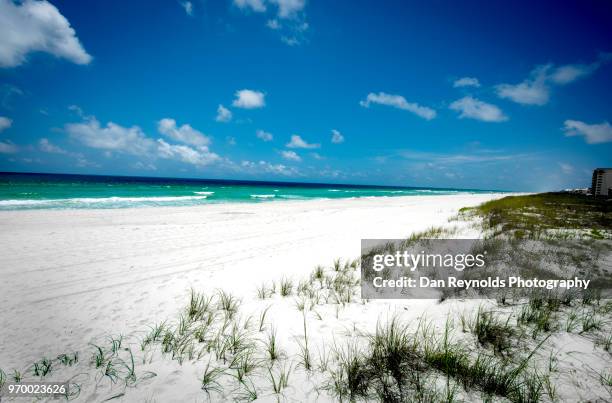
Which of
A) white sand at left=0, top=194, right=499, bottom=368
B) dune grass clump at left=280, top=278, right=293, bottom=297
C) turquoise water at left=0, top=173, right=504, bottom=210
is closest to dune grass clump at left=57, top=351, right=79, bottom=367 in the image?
white sand at left=0, top=194, right=499, bottom=368

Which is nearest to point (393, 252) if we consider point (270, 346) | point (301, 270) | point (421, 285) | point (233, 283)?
point (421, 285)

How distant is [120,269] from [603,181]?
116 feet

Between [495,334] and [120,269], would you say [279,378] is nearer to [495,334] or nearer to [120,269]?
[495,334]

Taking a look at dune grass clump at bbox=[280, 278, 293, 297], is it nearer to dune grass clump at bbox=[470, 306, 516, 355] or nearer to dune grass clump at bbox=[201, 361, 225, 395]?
dune grass clump at bbox=[201, 361, 225, 395]

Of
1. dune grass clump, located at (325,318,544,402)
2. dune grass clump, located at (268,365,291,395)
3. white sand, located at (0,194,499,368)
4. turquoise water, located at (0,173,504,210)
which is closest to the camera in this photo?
dune grass clump, located at (325,318,544,402)

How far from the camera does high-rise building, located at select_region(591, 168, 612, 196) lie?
22.0 meters

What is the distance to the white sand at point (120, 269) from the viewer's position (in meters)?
4.04

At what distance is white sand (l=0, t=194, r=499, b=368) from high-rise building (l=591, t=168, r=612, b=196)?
24737 mm

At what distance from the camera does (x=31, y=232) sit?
10.0m

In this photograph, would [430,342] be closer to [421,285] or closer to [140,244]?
[421,285]

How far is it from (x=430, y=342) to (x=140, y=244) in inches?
366

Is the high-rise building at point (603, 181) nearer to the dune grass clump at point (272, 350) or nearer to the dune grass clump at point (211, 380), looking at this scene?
the dune grass clump at point (272, 350)

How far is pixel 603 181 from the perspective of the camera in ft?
74.0

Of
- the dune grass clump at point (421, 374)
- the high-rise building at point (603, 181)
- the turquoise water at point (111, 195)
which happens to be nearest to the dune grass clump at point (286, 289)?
the dune grass clump at point (421, 374)
